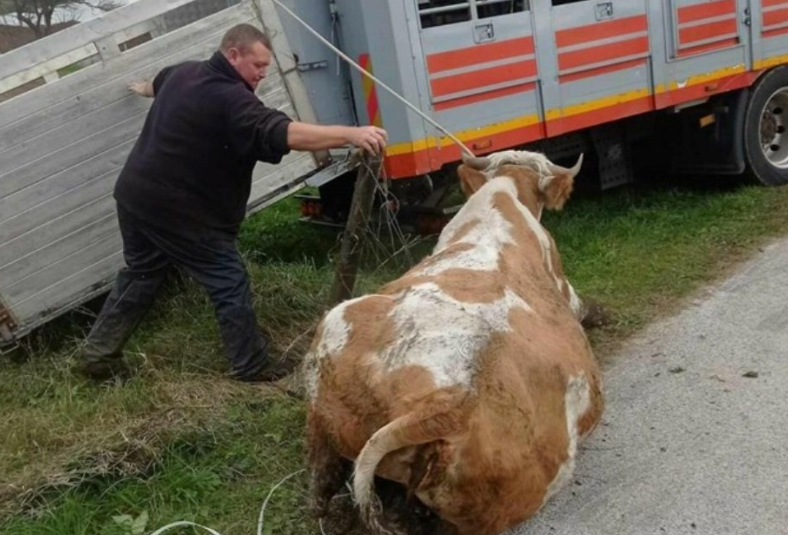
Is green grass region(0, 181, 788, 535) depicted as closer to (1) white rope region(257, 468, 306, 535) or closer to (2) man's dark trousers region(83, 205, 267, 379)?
(1) white rope region(257, 468, 306, 535)

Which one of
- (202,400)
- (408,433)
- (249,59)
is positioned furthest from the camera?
(249,59)

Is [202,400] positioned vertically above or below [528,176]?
below

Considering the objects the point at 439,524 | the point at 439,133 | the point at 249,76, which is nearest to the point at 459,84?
the point at 439,133

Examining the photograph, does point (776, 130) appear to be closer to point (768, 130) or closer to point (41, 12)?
point (768, 130)

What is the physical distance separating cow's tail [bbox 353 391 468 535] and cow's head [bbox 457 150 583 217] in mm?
2170

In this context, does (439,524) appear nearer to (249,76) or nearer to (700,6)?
(249,76)

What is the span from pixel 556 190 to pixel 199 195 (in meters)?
1.94

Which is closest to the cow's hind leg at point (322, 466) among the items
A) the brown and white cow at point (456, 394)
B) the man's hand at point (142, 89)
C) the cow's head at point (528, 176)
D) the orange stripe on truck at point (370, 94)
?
the brown and white cow at point (456, 394)

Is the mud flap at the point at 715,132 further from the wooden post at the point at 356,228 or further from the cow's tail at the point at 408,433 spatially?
the cow's tail at the point at 408,433

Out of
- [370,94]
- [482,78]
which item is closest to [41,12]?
[370,94]

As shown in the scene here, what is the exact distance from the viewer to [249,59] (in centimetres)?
454

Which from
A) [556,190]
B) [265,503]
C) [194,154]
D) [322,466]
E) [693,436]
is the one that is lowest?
[693,436]

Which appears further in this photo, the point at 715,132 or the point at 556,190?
the point at 715,132

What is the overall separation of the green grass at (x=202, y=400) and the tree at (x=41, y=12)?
6958 mm
